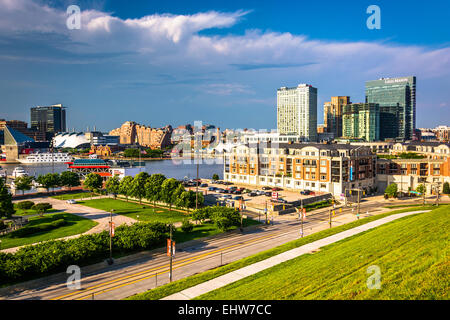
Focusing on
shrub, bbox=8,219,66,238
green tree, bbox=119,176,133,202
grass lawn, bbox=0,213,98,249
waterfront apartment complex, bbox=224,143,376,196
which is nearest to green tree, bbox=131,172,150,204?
green tree, bbox=119,176,133,202

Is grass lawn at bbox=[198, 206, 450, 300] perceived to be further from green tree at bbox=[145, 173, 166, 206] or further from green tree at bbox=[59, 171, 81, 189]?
green tree at bbox=[59, 171, 81, 189]

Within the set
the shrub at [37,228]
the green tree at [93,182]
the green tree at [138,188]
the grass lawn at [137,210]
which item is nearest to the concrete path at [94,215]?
→ the grass lawn at [137,210]

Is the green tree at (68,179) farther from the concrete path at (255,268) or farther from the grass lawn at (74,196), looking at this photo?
the concrete path at (255,268)

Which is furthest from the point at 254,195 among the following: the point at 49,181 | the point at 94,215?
the point at 49,181

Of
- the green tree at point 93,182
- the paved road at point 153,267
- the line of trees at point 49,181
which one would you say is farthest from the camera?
the line of trees at point 49,181

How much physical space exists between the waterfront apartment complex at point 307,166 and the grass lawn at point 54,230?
46.6 meters

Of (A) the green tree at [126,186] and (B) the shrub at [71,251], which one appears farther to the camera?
(A) the green tree at [126,186]

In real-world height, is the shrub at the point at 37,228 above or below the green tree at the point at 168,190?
below

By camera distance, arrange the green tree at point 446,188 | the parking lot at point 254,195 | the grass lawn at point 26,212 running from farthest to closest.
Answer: the green tree at point 446,188, the parking lot at point 254,195, the grass lawn at point 26,212

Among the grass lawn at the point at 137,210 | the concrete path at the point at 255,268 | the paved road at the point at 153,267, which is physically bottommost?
the paved road at the point at 153,267

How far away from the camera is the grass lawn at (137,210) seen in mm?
50112

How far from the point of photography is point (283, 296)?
769 inches

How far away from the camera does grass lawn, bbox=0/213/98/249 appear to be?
37891 mm
